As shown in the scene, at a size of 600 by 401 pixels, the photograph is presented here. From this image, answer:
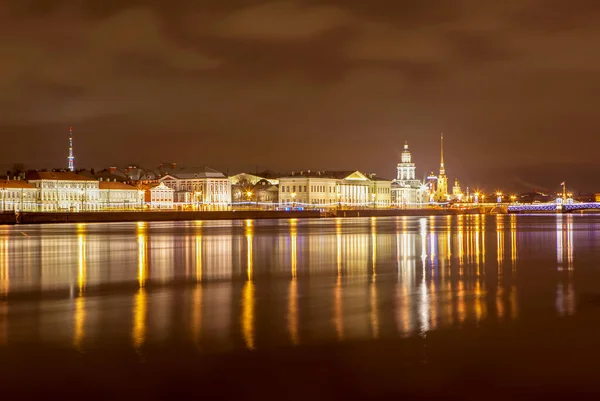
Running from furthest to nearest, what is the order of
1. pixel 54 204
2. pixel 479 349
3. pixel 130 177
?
1. pixel 130 177
2. pixel 54 204
3. pixel 479 349

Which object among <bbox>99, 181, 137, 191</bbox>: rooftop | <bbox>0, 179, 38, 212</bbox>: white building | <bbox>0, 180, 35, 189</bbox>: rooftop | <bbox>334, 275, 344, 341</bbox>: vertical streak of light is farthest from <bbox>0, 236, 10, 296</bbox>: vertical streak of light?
<bbox>99, 181, 137, 191</bbox>: rooftop

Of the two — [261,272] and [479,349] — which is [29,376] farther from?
[261,272]

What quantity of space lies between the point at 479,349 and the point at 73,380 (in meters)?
4.53

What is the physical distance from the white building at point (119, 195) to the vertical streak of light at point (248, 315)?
86617mm

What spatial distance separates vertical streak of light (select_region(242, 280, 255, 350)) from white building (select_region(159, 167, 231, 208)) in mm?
93561

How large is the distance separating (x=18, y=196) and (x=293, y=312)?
86483 millimetres

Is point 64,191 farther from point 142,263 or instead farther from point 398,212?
point 142,263

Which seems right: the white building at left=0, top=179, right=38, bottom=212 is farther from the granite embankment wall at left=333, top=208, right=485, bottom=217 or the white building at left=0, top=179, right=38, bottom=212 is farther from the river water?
the river water

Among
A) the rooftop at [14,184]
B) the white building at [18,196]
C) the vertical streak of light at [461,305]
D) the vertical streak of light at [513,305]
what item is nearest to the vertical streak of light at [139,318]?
the vertical streak of light at [461,305]

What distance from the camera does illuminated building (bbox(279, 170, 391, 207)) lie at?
375 feet

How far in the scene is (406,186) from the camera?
143000mm

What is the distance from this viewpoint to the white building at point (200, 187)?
110000 mm

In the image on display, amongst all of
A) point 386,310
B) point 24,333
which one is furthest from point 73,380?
point 386,310

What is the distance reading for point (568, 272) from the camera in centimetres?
1822
